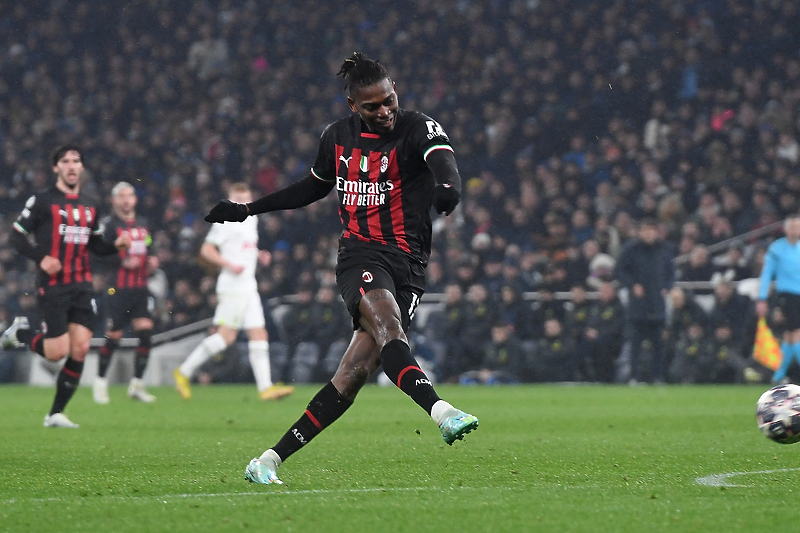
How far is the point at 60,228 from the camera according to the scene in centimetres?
886

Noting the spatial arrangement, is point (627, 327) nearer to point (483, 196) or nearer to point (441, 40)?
point (483, 196)

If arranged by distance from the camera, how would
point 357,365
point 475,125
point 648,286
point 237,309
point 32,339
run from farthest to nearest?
point 475,125 < point 648,286 < point 237,309 < point 32,339 < point 357,365

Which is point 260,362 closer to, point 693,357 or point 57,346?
point 57,346

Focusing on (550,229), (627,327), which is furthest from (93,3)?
(627,327)

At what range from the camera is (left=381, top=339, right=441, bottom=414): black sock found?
453cm

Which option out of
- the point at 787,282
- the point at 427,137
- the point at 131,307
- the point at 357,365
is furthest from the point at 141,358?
the point at 427,137

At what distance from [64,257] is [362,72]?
4.77m

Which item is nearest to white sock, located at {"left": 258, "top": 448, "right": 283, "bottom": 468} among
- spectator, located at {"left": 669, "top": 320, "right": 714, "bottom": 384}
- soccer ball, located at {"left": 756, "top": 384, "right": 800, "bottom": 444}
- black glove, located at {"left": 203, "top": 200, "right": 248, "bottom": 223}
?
black glove, located at {"left": 203, "top": 200, "right": 248, "bottom": 223}

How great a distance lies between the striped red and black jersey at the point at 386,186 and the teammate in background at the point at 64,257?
13.3 ft

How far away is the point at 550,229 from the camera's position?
15992 mm

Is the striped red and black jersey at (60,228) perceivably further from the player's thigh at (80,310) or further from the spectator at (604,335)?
the spectator at (604,335)

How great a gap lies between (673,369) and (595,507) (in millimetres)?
11270

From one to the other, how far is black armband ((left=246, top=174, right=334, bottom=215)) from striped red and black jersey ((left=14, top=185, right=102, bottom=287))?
Answer: 13.2 feet

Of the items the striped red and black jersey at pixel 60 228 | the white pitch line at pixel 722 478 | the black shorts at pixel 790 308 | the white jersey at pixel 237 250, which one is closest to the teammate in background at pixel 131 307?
the white jersey at pixel 237 250
